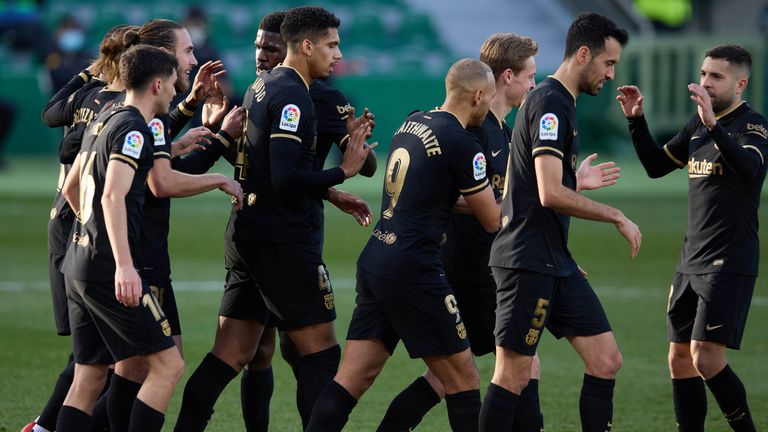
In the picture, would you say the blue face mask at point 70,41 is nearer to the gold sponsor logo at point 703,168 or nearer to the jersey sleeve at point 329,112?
the jersey sleeve at point 329,112

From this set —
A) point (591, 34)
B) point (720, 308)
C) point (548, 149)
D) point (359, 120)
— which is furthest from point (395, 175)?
point (720, 308)

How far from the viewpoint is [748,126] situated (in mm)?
6996

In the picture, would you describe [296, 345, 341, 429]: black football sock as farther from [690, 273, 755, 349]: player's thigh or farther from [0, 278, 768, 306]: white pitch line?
[0, 278, 768, 306]: white pitch line

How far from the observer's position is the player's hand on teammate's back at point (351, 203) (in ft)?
22.0

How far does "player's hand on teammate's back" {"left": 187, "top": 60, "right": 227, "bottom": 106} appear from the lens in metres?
6.83

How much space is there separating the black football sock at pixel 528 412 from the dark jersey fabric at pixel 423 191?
3.03 feet

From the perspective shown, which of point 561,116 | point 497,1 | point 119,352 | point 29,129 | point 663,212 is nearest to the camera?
point 119,352

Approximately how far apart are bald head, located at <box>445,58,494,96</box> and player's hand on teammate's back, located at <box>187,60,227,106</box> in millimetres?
1381

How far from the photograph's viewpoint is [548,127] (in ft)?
20.0

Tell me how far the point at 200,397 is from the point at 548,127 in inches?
90.7

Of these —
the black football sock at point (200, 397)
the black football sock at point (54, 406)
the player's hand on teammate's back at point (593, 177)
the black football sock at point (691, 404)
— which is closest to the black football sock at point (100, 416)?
the black football sock at point (54, 406)

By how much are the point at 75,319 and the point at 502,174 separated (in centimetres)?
249

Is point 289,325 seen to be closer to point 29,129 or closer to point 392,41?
point 29,129

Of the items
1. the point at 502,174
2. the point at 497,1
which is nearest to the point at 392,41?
the point at 497,1
